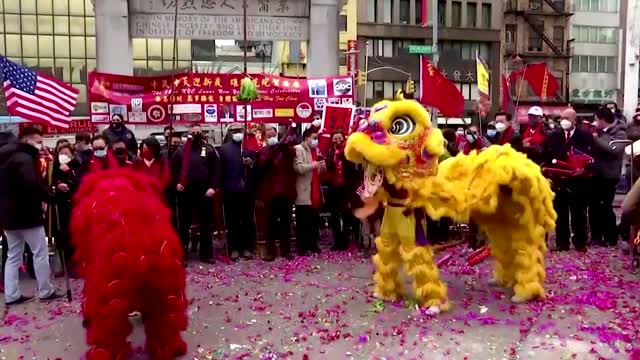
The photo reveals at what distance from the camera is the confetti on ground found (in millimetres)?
5031

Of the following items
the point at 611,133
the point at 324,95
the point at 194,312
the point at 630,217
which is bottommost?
the point at 194,312

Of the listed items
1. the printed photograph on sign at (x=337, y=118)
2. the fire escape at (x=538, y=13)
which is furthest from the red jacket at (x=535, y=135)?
the fire escape at (x=538, y=13)

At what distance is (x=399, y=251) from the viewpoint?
5.89m

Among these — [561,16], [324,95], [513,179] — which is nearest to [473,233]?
[513,179]

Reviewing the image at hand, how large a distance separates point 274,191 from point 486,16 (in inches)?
1596

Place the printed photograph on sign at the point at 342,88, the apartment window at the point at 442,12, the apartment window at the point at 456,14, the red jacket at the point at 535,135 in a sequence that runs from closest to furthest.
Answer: the red jacket at the point at 535,135 → the printed photograph on sign at the point at 342,88 → the apartment window at the point at 442,12 → the apartment window at the point at 456,14

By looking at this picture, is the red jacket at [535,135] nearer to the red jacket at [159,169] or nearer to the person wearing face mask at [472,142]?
the person wearing face mask at [472,142]

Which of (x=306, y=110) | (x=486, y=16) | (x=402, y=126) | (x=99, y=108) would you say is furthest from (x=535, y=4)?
(x=402, y=126)

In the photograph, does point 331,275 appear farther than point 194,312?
Yes

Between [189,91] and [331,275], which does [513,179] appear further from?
[189,91]

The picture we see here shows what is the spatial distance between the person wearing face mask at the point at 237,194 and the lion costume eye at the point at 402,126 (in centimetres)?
295

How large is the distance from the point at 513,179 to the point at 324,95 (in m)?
5.69

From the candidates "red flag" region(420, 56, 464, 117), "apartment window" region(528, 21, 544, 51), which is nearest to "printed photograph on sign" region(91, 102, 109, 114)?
"red flag" region(420, 56, 464, 117)

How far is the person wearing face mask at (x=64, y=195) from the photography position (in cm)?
723
